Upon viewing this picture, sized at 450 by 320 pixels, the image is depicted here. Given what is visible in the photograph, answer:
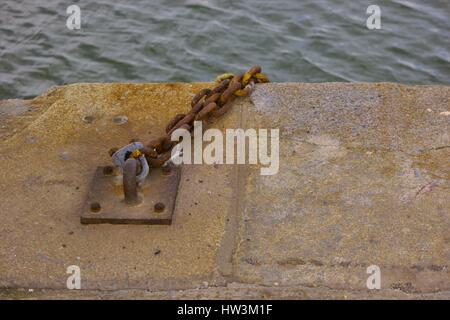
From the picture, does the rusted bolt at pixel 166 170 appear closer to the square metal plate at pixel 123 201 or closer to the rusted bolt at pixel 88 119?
the square metal plate at pixel 123 201

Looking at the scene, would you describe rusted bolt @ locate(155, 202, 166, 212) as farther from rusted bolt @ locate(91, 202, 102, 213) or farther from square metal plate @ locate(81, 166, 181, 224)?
rusted bolt @ locate(91, 202, 102, 213)

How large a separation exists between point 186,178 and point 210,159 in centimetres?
19

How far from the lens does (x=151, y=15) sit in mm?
6906

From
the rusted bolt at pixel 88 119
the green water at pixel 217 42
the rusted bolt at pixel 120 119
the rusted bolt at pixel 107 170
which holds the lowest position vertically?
the green water at pixel 217 42

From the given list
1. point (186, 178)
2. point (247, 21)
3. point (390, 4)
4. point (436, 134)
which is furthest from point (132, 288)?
point (390, 4)

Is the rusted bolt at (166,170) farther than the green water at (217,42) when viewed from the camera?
No

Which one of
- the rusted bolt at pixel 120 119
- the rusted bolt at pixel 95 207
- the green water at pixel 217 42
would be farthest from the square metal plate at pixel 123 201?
the green water at pixel 217 42

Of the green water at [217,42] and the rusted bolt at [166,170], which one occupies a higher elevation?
the rusted bolt at [166,170]

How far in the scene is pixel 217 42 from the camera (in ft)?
21.2

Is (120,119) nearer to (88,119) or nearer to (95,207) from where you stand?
(88,119)

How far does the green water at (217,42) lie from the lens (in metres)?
6.05

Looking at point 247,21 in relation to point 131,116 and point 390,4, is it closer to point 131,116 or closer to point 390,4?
point 390,4

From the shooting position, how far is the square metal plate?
2.74m

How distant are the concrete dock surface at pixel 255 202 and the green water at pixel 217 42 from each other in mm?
2391
